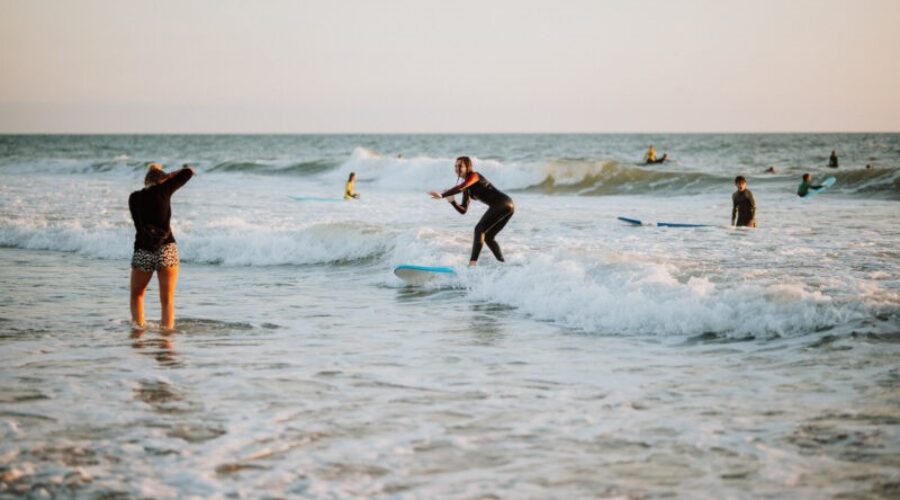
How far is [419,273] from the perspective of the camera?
12.6m

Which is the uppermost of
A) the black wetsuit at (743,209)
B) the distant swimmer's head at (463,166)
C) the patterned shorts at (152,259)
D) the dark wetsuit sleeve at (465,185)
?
the distant swimmer's head at (463,166)

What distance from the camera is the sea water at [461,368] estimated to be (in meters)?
5.00

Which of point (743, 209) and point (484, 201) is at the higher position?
point (484, 201)

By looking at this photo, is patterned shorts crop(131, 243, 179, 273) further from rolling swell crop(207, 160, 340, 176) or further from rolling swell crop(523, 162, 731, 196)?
rolling swell crop(207, 160, 340, 176)

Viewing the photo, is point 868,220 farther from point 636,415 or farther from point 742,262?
point 636,415

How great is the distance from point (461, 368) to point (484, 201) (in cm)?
531

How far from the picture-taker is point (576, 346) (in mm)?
8531

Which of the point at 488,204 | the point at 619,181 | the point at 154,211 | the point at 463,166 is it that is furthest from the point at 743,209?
the point at 619,181

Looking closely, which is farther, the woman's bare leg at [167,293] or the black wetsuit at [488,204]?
the black wetsuit at [488,204]

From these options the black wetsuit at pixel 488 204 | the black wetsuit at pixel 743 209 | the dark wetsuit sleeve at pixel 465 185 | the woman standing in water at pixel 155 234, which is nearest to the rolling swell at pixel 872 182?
the black wetsuit at pixel 743 209

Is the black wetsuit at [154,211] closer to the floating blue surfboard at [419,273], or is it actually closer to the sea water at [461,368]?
the sea water at [461,368]

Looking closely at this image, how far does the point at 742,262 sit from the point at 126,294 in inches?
343

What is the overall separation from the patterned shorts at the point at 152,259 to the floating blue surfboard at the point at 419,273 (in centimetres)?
440

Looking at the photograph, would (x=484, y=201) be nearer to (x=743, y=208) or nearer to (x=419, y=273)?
(x=419, y=273)
